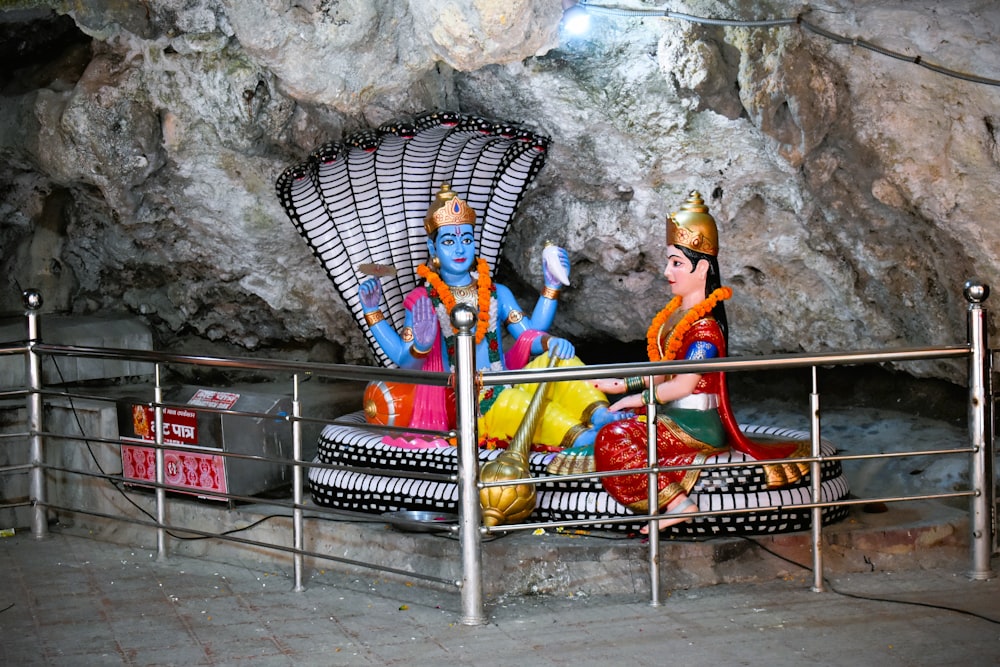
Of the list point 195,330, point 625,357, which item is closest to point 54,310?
point 195,330

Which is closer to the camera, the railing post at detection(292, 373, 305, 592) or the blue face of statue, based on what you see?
the railing post at detection(292, 373, 305, 592)

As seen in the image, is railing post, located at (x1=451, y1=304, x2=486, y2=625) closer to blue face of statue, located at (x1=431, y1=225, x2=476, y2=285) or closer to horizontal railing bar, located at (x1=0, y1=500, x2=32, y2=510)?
blue face of statue, located at (x1=431, y1=225, x2=476, y2=285)

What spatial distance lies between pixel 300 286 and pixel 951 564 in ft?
12.8

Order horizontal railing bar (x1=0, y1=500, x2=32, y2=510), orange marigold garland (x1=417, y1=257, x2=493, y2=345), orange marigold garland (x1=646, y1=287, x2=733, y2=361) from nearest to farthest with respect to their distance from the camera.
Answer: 1. orange marigold garland (x1=646, y1=287, x2=733, y2=361)
2. horizontal railing bar (x1=0, y1=500, x2=32, y2=510)
3. orange marigold garland (x1=417, y1=257, x2=493, y2=345)

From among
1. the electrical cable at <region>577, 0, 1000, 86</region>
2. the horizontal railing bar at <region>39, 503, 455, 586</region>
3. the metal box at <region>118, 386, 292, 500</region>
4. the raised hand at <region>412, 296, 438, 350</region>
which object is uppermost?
the electrical cable at <region>577, 0, 1000, 86</region>

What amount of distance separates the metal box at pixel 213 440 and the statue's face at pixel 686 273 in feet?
6.47

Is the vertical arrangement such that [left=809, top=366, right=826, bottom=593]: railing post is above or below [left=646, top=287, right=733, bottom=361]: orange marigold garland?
below

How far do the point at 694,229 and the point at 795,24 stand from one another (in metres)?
0.93

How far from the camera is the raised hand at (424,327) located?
17.8 ft

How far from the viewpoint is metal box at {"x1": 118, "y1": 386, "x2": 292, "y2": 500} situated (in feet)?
17.8

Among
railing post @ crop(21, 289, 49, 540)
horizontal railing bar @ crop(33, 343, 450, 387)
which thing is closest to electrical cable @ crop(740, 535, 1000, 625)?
horizontal railing bar @ crop(33, 343, 450, 387)

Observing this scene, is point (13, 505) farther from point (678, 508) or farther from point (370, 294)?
point (678, 508)

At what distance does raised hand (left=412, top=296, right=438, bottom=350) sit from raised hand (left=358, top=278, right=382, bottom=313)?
0.20 meters

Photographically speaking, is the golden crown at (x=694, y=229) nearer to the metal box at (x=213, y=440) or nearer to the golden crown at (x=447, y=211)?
the golden crown at (x=447, y=211)
